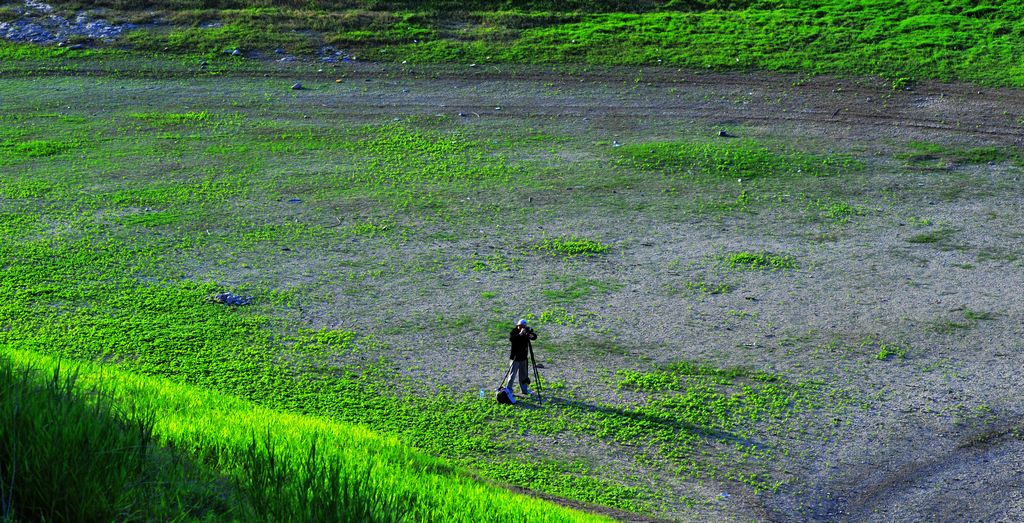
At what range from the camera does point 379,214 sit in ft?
66.3

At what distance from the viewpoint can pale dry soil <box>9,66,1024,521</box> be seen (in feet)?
39.9

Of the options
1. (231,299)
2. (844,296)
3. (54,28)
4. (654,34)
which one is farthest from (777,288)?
(54,28)

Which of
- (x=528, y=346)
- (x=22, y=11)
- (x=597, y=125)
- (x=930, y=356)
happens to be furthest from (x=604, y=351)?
(x=22, y=11)

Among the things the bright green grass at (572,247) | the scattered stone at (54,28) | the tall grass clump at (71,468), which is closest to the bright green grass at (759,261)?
the bright green grass at (572,247)

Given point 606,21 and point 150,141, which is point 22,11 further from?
point 606,21

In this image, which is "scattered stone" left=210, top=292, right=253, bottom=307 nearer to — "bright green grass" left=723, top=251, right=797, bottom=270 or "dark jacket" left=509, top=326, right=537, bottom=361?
"dark jacket" left=509, top=326, right=537, bottom=361

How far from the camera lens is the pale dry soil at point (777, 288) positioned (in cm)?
1216

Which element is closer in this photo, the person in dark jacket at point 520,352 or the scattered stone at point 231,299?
the person in dark jacket at point 520,352

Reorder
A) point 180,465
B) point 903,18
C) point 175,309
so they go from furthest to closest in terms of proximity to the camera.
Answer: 1. point 903,18
2. point 175,309
3. point 180,465

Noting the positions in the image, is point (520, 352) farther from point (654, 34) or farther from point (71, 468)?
point (654, 34)

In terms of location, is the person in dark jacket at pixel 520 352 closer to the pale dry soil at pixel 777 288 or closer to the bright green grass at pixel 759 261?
the pale dry soil at pixel 777 288

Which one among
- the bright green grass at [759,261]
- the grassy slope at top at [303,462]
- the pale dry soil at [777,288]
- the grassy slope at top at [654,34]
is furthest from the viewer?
the grassy slope at top at [654,34]

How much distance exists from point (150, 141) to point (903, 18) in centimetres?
2378

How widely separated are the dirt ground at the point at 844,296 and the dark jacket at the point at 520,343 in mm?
933
